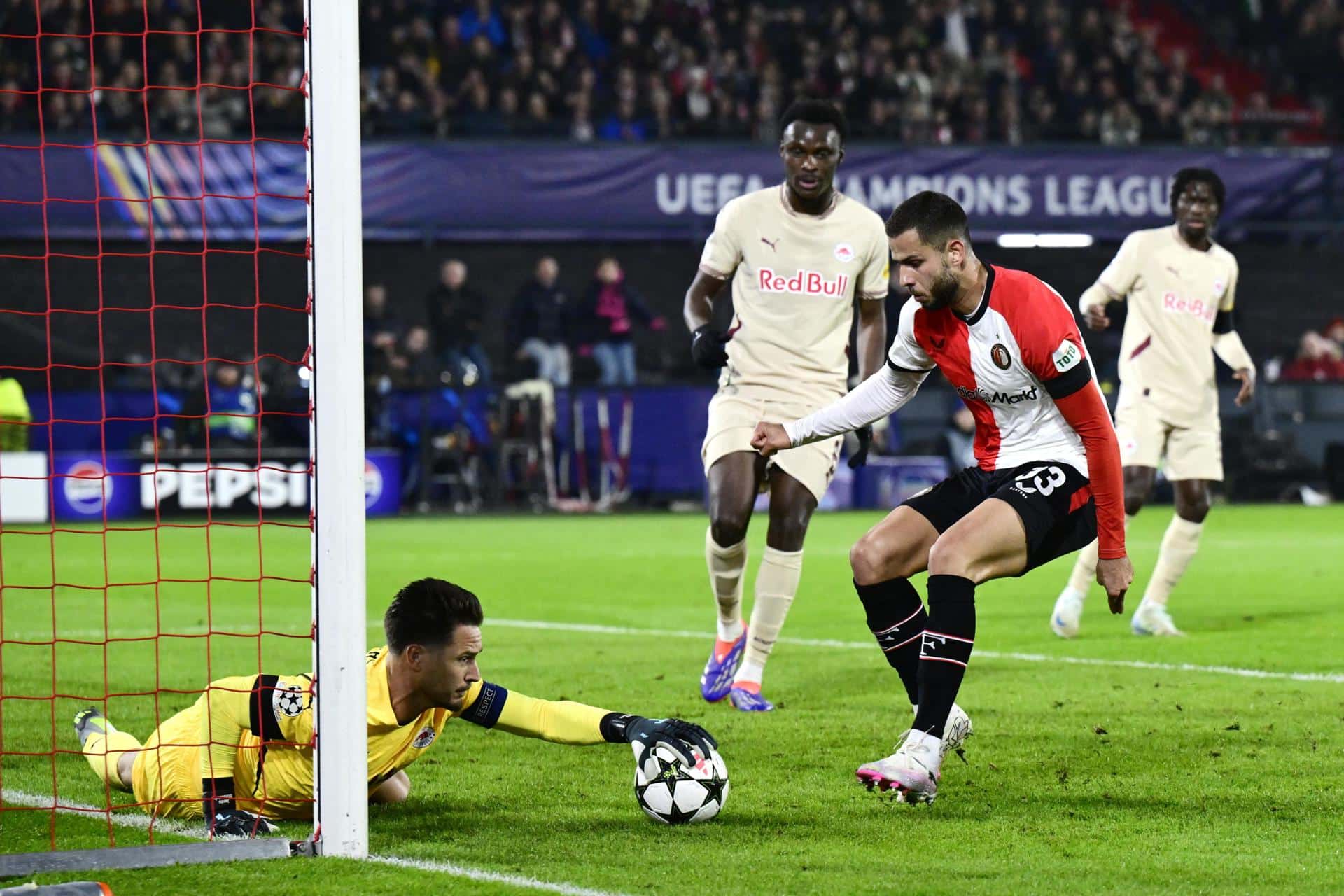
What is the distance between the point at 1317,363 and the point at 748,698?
695 inches

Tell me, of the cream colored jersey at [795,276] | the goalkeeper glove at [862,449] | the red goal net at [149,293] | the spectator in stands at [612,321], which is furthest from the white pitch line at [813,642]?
the spectator in stands at [612,321]

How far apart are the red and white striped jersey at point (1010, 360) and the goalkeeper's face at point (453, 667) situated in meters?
1.69

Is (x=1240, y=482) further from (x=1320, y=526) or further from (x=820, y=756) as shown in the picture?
(x=820, y=756)

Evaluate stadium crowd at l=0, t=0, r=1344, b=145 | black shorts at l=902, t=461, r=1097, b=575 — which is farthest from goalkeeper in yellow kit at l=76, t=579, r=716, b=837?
stadium crowd at l=0, t=0, r=1344, b=145

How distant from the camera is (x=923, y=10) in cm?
2683

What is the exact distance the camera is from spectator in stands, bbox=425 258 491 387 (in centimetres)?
2102

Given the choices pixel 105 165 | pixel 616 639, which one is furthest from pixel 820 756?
pixel 105 165

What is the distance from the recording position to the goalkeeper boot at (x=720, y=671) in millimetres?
7277

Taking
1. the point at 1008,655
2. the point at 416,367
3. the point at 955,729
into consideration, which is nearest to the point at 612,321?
the point at 416,367

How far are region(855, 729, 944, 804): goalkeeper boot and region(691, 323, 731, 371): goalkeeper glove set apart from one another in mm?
2055

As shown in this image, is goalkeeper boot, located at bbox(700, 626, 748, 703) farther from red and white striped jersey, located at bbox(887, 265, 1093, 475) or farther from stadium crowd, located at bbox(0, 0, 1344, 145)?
stadium crowd, located at bbox(0, 0, 1344, 145)

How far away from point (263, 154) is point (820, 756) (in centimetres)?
1632

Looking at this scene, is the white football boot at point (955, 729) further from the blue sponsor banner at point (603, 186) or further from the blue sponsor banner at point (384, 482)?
the blue sponsor banner at point (603, 186)

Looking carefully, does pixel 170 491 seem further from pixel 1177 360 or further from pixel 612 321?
pixel 1177 360
